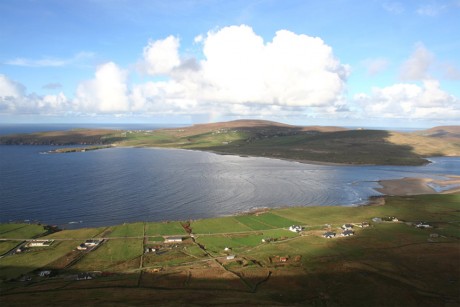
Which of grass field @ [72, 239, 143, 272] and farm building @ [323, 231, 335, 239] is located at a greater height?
grass field @ [72, 239, 143, 272]

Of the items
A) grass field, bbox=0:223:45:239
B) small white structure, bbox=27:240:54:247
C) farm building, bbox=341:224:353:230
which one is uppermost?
grass field, bbox=0:223:45:239

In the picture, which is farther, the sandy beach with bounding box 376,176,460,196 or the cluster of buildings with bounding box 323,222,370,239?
the sandy beach with bounding box 376,176,460,196

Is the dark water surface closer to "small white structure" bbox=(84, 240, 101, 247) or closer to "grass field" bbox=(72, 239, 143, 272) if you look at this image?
"small white structure" bbox=(84, 240, 101, 247)

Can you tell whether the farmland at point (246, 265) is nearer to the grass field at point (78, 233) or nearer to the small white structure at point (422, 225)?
the grass field at point (78, 233)

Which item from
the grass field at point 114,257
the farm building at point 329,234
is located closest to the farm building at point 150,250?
the grass field at point 114,257

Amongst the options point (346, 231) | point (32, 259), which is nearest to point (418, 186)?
point (346, 231)

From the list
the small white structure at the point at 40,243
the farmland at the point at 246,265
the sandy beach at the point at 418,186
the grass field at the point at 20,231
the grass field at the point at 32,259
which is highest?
the grass field at the point at 20,231

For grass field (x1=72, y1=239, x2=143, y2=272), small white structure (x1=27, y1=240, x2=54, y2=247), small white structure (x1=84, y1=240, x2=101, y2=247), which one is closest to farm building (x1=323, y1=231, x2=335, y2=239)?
grass field (x1=72, y1=239, x2=143, y2=272)
